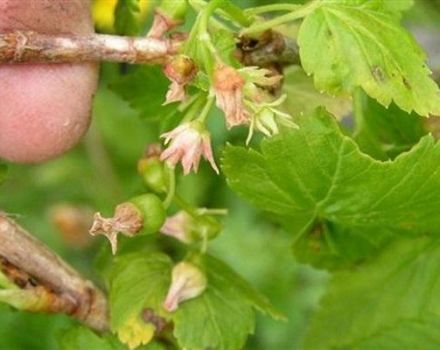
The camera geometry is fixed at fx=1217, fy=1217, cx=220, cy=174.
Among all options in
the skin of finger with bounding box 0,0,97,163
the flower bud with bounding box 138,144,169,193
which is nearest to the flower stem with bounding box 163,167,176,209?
the flower bud with bounding box 138,144,169,193

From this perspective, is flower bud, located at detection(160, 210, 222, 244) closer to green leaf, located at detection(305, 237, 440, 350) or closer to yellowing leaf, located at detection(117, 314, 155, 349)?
yellowing leaf, located at detection(117, 314, 155, 349)

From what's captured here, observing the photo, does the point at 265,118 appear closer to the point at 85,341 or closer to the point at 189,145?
the point at 189,145

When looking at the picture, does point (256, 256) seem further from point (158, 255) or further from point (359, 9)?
point (359, 9)

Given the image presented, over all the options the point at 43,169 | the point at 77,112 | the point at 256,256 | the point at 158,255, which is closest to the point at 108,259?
the point at 158,255

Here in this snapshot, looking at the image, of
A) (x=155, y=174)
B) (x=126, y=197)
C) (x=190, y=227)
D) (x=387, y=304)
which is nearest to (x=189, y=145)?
(x=155, y=174)

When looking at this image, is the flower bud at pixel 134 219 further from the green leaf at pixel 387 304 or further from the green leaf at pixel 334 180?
the green leaf at pixel 387 304
